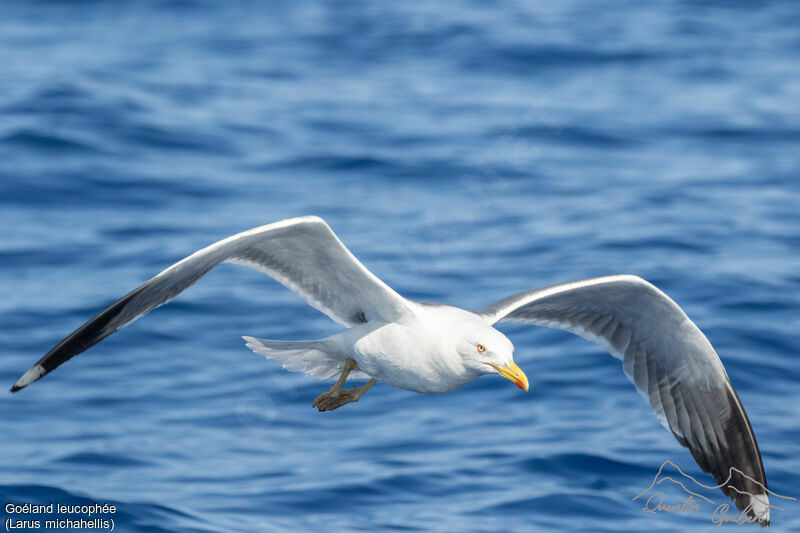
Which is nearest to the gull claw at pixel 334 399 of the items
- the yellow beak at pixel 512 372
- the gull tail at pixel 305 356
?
the gull tail at pixel 305 356

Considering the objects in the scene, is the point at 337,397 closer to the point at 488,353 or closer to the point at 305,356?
the point at 305,356

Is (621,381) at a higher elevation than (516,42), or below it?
below

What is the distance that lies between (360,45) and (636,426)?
603 inches

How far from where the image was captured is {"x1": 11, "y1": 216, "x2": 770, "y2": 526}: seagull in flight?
7.71 m

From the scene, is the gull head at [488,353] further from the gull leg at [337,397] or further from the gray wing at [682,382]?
the gray wing at [682,382]

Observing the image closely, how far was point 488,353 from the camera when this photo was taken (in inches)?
309

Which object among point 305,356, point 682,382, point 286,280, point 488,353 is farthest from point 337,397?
point 682,382

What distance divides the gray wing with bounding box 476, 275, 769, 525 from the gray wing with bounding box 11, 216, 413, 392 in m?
1.56

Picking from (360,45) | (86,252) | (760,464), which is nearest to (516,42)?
(360,45)

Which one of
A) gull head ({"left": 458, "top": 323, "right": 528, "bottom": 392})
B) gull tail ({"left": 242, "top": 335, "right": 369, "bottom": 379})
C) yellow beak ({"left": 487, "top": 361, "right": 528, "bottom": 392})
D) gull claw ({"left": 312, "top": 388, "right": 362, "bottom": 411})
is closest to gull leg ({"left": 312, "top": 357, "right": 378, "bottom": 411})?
gull claw ({"left": 312, "top": 388, "right": 362, "bottom": 411})

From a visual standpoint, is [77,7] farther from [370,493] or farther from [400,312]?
[400,312]

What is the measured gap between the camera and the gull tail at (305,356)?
9062mm

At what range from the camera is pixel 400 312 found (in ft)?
27.2

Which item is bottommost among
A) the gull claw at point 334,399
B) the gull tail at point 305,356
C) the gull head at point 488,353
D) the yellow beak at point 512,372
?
→ the gull claw at point 334,399
